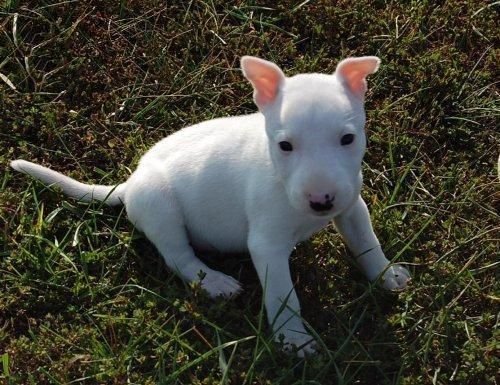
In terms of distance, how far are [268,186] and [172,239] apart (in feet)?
2.72

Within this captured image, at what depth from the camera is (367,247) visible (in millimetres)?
5543

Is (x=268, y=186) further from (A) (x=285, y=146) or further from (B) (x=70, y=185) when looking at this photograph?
(B) (x=70, y=185)

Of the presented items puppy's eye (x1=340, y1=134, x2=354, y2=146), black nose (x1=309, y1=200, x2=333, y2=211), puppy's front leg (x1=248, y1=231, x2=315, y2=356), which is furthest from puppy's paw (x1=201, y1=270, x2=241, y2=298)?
puppy's eye (x1=340, y1=134, x2=354, y2=146)

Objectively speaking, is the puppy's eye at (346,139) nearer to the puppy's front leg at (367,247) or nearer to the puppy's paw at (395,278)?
the puppy's front leg at (367,247)

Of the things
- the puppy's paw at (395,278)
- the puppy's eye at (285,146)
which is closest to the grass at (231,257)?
the puppy's paw at (395,278)

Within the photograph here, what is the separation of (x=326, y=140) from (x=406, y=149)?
1.90 m

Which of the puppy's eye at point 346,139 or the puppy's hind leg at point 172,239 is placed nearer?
the puppy's eye at point 346,139

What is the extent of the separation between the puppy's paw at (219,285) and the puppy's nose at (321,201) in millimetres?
1084

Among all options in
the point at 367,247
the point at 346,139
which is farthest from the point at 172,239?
the point at 346,139

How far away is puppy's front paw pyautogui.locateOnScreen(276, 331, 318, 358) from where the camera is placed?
→ 5.12m

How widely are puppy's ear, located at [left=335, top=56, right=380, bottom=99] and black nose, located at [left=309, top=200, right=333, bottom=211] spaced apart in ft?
2.22

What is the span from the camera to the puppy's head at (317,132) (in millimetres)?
4629

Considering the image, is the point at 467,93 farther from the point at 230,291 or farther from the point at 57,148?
the point at 57,148

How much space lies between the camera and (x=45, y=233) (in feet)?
19.8
